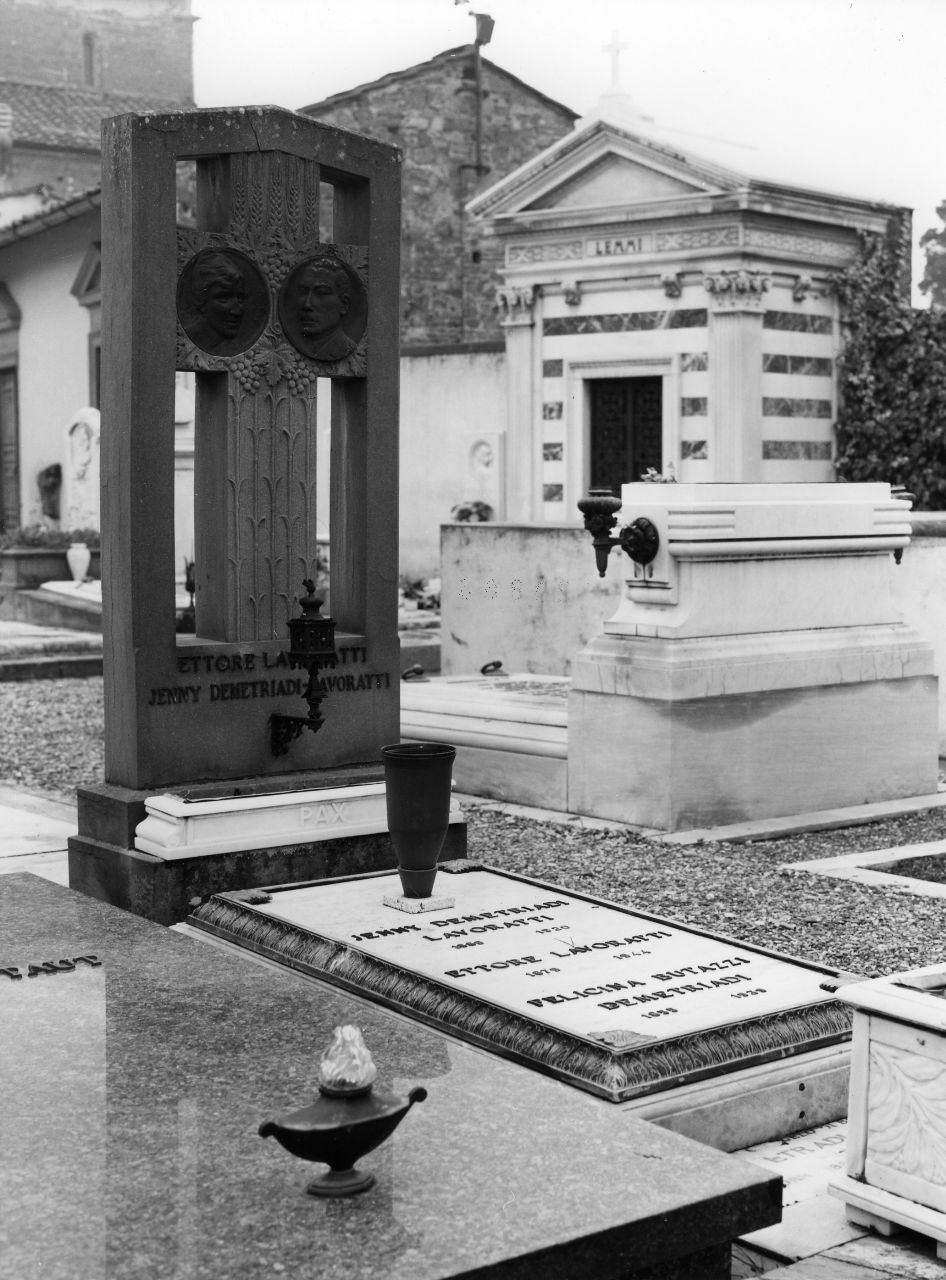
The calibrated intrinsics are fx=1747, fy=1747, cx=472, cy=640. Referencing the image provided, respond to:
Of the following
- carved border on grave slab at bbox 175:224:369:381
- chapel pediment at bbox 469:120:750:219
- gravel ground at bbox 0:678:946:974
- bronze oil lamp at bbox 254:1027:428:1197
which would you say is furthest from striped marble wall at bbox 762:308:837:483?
bronze oil lamp at bbox 254:1027:428:1197

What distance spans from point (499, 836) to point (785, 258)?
953cm

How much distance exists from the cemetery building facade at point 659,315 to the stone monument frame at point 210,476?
954cm

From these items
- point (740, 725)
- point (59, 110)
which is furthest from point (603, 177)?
point (59, 110)

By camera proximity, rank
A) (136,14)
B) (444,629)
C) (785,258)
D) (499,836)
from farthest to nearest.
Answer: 1. (136,14)
2. (785,258)
3. (444,629)
4. (499,836)

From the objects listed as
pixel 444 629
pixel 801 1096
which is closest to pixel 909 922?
pixel 801 1096

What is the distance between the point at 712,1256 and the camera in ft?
10.4

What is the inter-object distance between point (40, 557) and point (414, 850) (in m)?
14.0

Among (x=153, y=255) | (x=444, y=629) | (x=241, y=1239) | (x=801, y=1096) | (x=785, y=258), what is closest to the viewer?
(x=241, y=1239)

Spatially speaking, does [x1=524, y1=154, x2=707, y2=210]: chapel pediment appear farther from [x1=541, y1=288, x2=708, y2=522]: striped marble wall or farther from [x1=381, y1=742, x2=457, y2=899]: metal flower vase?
[x1=381, y1=742, x2=457, y2=899]: metal flower vase

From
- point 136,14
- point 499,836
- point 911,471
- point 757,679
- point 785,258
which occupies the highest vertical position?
point 136,14

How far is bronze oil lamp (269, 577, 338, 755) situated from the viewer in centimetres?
584

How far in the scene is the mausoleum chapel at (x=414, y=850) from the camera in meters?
3.09

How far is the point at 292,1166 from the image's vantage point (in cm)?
314

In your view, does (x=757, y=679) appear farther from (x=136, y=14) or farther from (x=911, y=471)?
(x=136, y=14)
